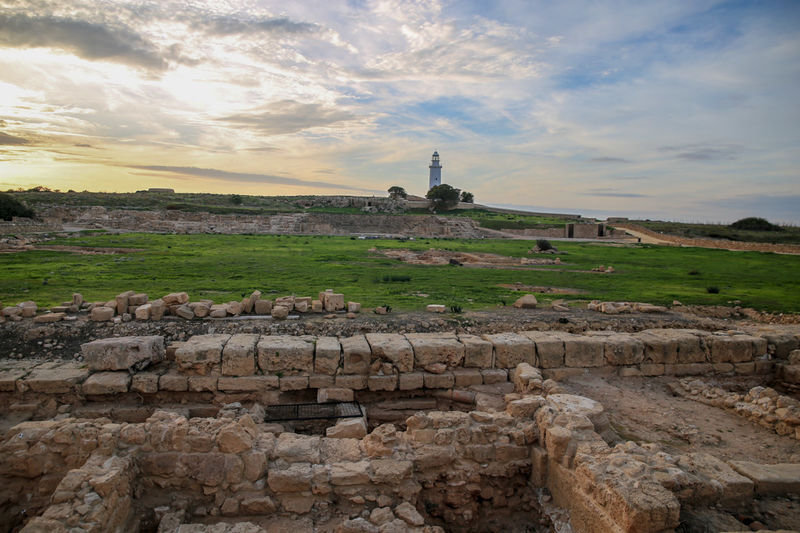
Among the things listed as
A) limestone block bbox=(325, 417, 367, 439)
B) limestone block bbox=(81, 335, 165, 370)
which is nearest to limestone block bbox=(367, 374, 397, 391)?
limestone block bbox=(325, 417, 367, 439)

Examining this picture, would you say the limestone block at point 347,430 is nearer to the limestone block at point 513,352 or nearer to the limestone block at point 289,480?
the limestone block at point 289,480

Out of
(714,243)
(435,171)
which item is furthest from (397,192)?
(714,243)

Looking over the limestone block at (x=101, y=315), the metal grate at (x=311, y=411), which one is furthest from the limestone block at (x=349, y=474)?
the limestone block at (x=101, y=315)

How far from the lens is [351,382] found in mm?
7402

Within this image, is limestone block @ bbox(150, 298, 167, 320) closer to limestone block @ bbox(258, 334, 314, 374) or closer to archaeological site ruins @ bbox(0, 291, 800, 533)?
archaeological site ruins @ bbox(0, 291, 800, 533)

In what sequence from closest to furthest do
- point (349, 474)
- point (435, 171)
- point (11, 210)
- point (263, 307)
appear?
point (349, 474) → point (263, 307) → point (11, 210) → point (435, 171)

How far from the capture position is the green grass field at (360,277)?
532 inches

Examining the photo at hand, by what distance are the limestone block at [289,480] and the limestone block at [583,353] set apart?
541 centimetres

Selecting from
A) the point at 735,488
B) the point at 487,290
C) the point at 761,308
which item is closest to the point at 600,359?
the point at 735,488

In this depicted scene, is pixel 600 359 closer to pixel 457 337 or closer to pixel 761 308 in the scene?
pixel 457 337

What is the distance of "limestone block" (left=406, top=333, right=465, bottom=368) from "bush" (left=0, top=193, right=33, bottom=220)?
4243cm

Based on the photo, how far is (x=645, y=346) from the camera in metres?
8.40

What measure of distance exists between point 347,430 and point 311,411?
3.93 ft

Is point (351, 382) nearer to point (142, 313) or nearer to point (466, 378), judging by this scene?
point (466, 378)
